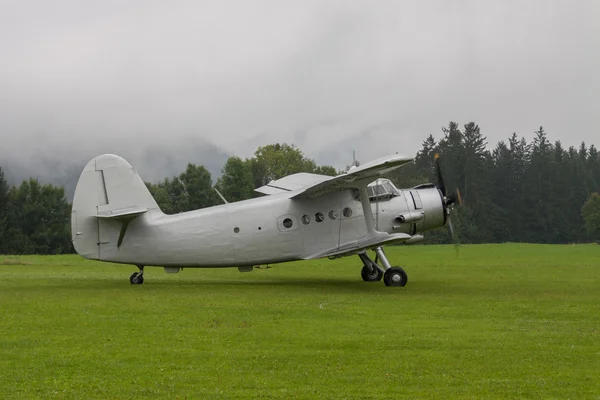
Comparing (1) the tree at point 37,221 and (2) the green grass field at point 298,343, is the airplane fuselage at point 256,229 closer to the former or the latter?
(2) the green grass field at point 298,343

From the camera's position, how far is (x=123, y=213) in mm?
20016

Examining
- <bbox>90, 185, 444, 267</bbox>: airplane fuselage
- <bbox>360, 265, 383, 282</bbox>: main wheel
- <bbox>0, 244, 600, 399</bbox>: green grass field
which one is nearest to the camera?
<bbox>0, 244, 600, 399</bbox>: green grass field

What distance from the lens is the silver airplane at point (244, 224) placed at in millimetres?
20453

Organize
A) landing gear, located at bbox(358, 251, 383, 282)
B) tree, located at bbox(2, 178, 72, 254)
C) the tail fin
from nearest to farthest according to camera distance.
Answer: the tail fin → landing gear, located at bbox(358, 251, 383, 282) → tree, located at bbox(2, 178, 72, 254)

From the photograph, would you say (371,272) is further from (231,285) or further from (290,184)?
(231,285)

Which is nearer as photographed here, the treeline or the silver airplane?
the silver airplane

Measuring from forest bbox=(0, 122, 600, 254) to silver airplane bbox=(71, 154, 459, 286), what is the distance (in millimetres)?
54146

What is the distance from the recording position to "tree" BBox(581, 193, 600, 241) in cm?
9781

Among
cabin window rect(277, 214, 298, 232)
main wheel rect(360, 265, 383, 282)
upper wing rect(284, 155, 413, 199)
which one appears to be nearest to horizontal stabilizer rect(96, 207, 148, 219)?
cabin window rect(277, 214, 298, 232)

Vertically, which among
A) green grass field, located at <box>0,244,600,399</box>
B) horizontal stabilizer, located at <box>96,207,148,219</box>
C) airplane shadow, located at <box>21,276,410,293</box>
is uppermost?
horizontal stabilizer, located at <box>96,207,148,219</box>

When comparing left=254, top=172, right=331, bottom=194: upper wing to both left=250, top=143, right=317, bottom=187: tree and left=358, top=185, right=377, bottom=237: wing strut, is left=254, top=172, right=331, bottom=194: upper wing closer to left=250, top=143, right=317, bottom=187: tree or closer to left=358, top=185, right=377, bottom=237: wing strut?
left=358, top=185, right=377, bottom=237: wing strut

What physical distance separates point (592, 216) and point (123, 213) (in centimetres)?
9089

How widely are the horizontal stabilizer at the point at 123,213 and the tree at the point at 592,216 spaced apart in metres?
89.1

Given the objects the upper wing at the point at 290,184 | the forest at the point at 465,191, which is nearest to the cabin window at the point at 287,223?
the upper wing at the point at 290,184
